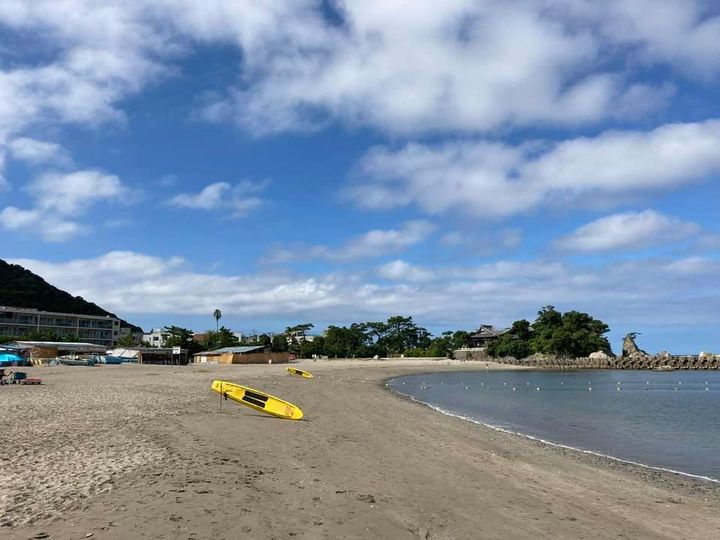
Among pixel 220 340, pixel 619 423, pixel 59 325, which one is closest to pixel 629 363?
pixel 220 340

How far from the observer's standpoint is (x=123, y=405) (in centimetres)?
2278

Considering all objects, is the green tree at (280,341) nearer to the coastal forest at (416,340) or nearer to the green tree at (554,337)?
the coastal forest at (416,340)

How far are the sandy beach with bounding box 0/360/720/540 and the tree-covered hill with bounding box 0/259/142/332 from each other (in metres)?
166

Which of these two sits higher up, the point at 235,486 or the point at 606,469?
the point at 235,486

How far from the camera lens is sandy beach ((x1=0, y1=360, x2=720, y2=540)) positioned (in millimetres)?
7969

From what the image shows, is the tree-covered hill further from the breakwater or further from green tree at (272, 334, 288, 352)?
the breakwater

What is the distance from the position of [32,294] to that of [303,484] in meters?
182

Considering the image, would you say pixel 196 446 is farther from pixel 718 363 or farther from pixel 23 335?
pixel 718 363

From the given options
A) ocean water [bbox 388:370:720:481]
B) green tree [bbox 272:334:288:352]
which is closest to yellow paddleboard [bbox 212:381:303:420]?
ocean water [bbox 388:370:720:481]

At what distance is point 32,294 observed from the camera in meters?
163

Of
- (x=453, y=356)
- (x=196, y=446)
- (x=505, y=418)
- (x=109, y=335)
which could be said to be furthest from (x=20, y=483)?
(x=109, y=335)

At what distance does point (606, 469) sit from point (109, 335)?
158 m

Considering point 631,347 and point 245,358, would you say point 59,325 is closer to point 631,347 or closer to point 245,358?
point 245,358

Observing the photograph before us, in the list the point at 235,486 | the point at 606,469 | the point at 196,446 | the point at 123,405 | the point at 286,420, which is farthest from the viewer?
the point at 123,405
